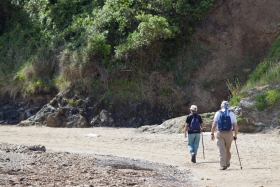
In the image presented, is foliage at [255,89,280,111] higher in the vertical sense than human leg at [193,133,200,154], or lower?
higher

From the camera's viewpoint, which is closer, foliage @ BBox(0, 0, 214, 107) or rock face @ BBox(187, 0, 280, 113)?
rock face @ BBox(187, 0, 280, 113)

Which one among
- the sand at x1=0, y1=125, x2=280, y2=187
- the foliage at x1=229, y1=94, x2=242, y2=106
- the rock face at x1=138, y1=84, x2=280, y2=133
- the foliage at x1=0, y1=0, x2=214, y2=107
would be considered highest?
the foliage at x1=0, y1=0, x2=214, y2=107

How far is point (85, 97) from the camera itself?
2533 centimetres

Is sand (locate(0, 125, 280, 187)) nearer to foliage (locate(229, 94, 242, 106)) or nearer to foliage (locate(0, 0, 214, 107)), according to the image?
foliage (locate(229, 94, 242, 106))

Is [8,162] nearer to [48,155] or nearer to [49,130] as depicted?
[48,155]

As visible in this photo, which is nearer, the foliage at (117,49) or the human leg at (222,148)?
the human leg at (222,148)

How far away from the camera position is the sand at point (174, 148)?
42.8 feet

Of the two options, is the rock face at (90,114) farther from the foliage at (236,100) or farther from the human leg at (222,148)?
the human leg at (222,148)

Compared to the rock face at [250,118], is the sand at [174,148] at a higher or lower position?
lower

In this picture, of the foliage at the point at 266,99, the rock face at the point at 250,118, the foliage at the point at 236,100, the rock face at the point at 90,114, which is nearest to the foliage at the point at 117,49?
the rock face at the point at 90,114

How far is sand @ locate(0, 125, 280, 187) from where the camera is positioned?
1303cm

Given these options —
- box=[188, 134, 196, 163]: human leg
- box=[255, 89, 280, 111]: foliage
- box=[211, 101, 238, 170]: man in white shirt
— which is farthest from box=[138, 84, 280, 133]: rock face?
box=[211, 101, 238, 170]: man in white shirt

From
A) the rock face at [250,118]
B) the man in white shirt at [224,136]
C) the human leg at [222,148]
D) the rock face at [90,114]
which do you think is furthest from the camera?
the rock face at [90,114]

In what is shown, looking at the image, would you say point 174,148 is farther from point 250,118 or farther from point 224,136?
point 224,136
